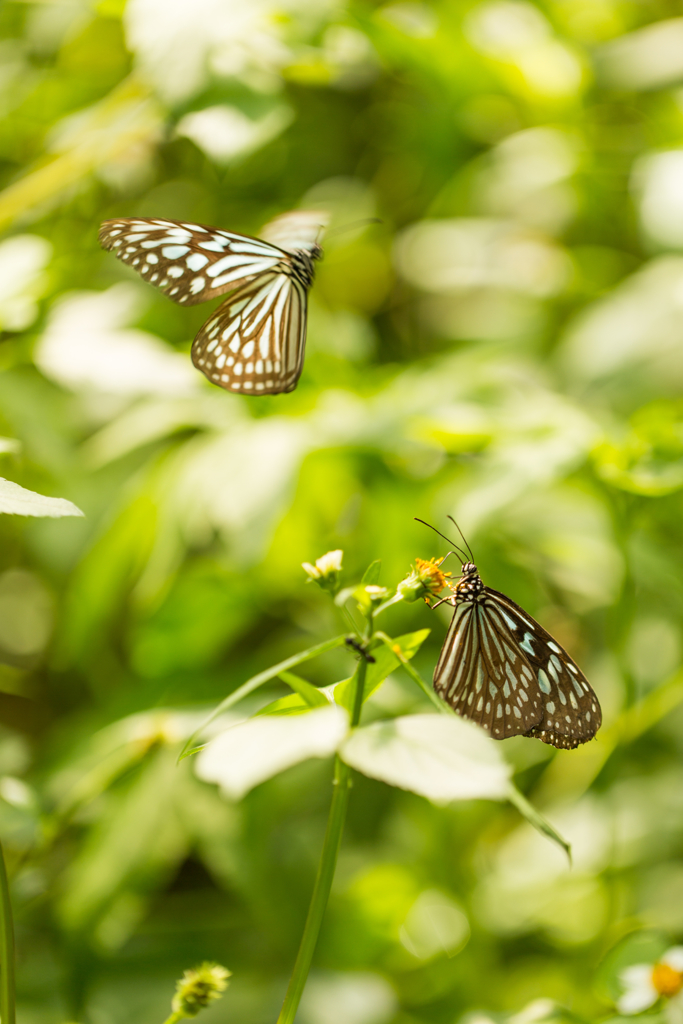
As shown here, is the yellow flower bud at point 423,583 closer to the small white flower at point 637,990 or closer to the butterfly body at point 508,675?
the butterfly body at point 508,675

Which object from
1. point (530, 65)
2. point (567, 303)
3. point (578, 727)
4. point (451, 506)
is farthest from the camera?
point (567, 303)

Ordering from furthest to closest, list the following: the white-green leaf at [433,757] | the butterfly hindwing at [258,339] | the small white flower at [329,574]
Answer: the butterfly hindwing at [258,339] → the small white flower at [329,574] → the white-green leaf at [433,757]

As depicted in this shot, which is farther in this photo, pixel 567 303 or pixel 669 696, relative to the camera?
pixel 567 303

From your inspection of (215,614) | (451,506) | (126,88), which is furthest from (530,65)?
(215,614)

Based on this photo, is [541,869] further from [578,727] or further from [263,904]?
[578,727]

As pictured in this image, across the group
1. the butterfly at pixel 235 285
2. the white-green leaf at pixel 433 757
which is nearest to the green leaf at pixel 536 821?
the white-green leaf at pixel 433 757

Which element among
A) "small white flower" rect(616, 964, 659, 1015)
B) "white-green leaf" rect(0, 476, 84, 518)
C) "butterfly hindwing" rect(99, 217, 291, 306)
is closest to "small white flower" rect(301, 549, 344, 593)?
"white-green leaf" rect(0, 476, 84, 518)

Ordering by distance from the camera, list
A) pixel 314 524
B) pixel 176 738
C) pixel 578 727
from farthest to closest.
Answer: pixel 314 524, pixel 176 738, pixel 578 727

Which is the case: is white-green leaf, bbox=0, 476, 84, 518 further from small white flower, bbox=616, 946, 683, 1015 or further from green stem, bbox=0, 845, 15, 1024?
small white flower, bbox=616, 946, 683, 1015
